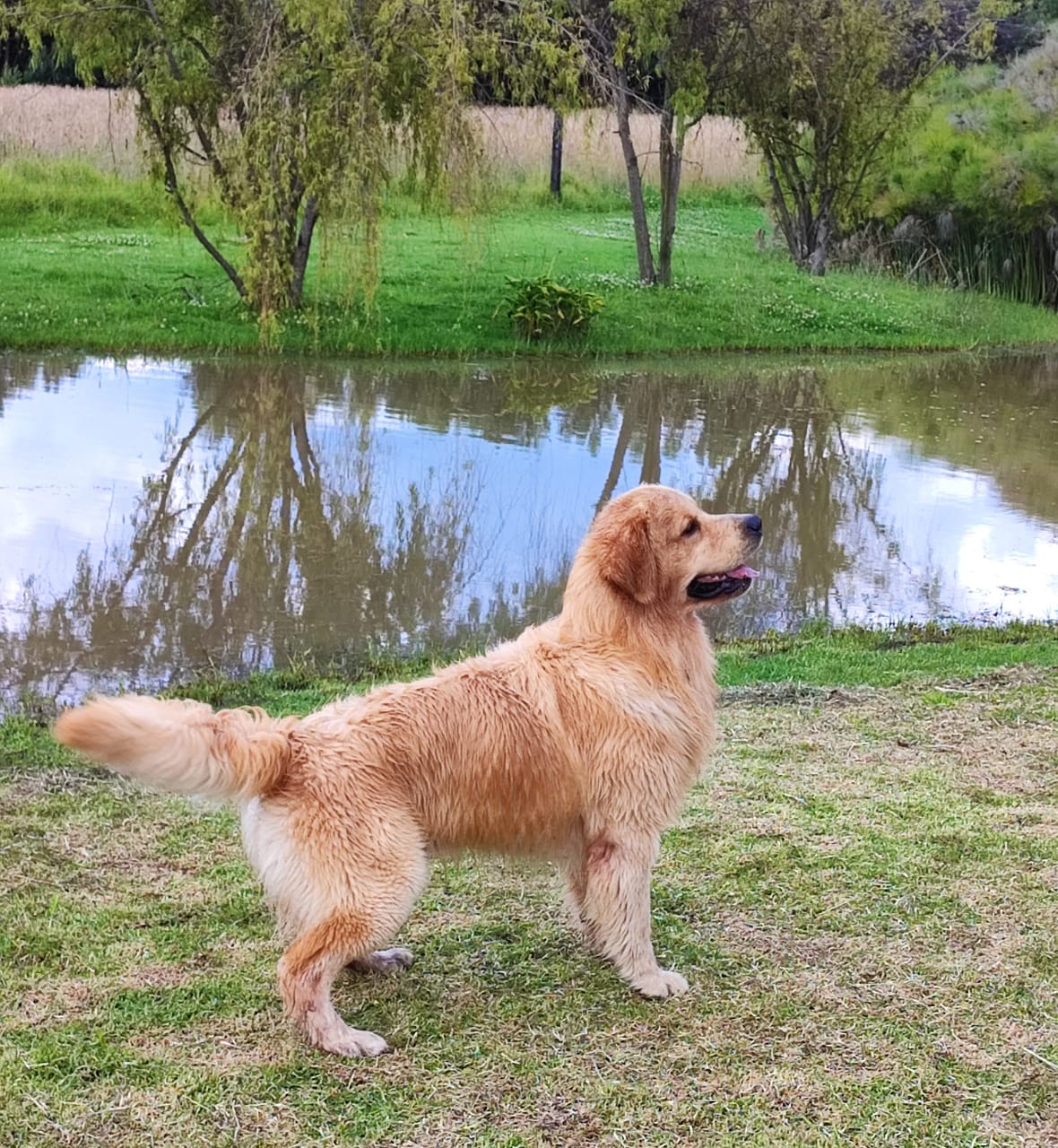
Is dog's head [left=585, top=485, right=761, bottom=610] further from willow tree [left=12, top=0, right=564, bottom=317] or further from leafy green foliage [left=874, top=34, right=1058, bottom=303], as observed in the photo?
leafy green foliage [left=874, top=34, right=1058, bottom=303]

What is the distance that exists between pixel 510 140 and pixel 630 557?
92.0 ft

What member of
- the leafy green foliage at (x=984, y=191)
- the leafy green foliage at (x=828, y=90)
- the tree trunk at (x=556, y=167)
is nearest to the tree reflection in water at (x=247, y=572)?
the leafy green foliage at (x=828, y=90)

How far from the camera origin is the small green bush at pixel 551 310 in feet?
63.4

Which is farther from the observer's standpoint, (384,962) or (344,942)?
(384,962)

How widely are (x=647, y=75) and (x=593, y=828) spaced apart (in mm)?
21760

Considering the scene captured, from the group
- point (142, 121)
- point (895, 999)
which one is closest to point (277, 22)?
point (142, 121)

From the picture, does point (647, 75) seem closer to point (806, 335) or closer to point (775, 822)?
point (806, 335)

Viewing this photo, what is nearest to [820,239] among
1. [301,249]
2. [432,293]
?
[432,293]

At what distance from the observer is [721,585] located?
14.1 feet

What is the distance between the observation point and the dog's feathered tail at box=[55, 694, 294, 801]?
3.30 meters

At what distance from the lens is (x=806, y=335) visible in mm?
21906

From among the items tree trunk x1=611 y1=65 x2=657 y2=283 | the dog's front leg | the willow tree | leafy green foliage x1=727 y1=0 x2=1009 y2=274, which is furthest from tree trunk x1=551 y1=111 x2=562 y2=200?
the dog's front leg

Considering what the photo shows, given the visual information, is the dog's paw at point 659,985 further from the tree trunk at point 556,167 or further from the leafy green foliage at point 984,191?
the tree trunk at point 556,167

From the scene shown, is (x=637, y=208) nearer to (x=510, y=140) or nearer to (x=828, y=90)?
(x=828, y=90)
